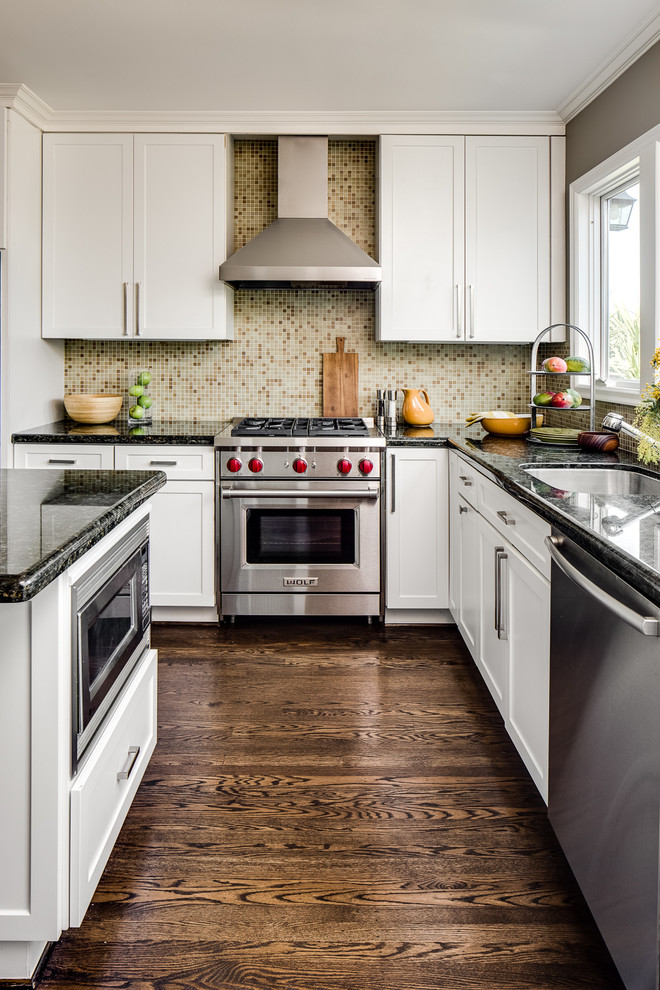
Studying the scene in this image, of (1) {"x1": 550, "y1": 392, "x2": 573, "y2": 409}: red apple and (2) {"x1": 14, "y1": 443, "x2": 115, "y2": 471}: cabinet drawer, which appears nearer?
(1) {"x1": 550, "y1": 392, "x2": 573, "y2": 409}: red apple

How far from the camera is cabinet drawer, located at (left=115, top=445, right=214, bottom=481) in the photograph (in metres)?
3.59

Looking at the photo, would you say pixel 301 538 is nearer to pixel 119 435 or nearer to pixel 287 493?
pixel 287 493

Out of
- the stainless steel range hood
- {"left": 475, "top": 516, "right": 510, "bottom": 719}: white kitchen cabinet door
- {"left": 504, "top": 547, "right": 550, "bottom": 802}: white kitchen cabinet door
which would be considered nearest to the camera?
{"left": 504, "top": 547, "right": 550, "bottom": 802}: white kitchen cabinet door

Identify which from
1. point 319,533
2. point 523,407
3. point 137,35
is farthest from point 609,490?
point 137,35

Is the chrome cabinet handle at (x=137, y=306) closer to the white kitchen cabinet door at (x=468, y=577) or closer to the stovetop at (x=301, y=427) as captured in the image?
the stovetop at (x=301, y=427)

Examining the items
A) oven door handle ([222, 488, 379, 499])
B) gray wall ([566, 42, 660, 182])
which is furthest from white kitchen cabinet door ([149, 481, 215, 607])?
gray wall ([566, 42, 660, 182])

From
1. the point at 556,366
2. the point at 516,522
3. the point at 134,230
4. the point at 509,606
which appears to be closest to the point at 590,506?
the point at 516,522

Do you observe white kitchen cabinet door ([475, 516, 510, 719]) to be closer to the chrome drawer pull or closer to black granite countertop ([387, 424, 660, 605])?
black granite countertop ([387, 424, 660, 605])

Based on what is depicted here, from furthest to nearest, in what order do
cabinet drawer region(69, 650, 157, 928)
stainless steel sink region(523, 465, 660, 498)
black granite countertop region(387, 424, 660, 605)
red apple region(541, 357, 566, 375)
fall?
red apple region(541, 357, 566, 375), stainless steel sink region(523, 465, 660, 498), cabinet drawer region(69, 650, 157, 928), black granite countertop region(387, 424, 660, 605)

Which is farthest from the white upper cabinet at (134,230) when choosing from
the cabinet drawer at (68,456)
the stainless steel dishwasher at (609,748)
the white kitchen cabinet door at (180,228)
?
the stainless steel dishwasher at (609,748)

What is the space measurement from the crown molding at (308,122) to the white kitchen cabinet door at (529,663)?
2.48 meters

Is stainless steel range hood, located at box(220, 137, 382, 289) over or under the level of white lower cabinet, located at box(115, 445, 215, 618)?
over

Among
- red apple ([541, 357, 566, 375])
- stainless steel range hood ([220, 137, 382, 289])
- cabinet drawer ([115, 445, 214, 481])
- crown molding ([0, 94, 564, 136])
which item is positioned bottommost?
cabinet drawer ([115, 445, 214, 481])

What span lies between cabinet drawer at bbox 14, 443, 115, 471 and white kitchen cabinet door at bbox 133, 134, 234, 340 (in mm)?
717
